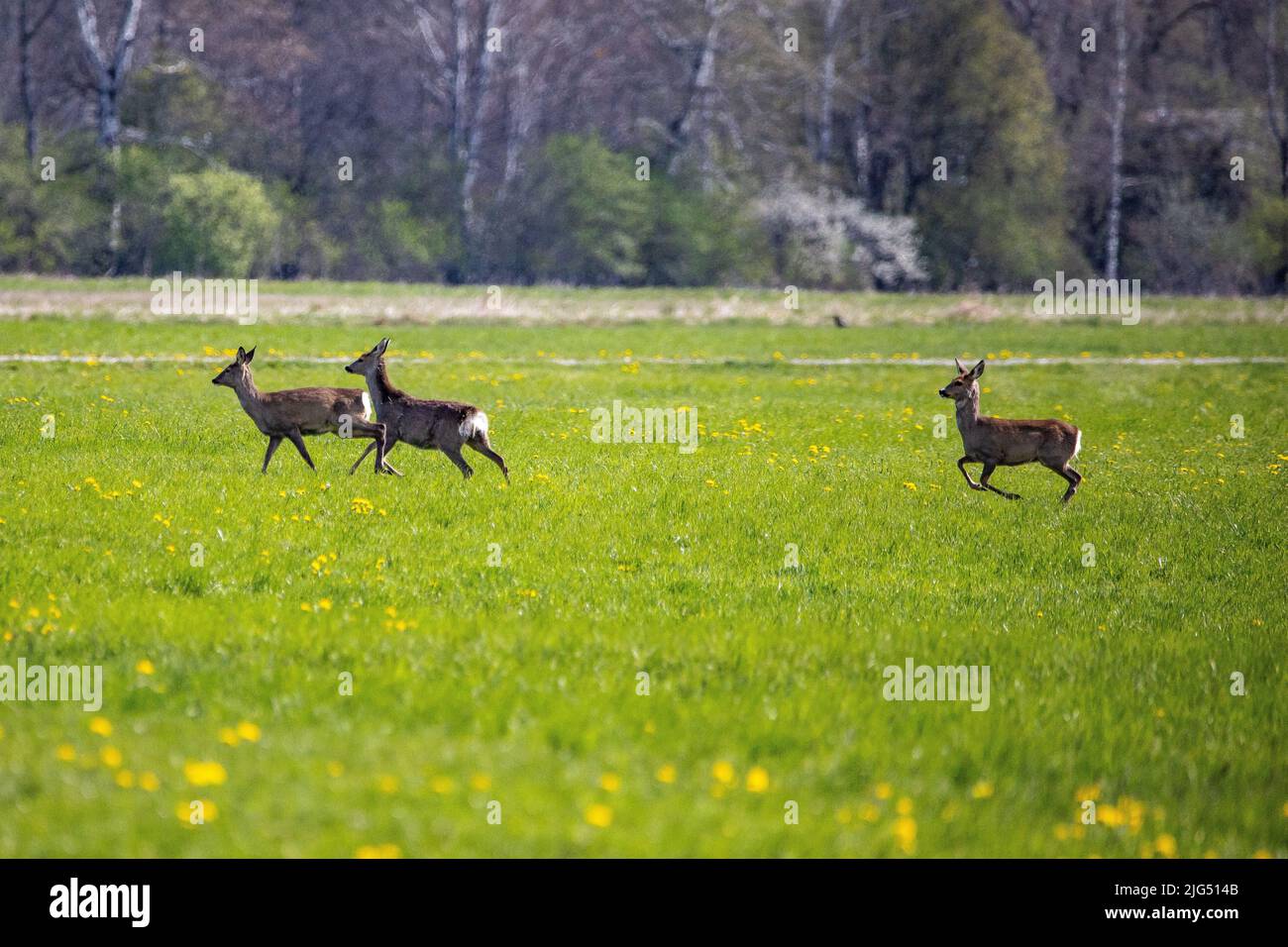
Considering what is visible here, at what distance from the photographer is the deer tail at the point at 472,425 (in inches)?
586

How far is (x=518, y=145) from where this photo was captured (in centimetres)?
6275

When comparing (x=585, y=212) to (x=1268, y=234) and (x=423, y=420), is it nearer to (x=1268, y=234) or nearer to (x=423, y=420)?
(x=1268, y=234)

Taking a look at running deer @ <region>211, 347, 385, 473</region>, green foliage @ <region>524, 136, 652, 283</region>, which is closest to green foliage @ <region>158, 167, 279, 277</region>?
green foliage @ <region>524, 136, 652, 283</region>

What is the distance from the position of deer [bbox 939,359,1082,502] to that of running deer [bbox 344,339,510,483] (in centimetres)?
495

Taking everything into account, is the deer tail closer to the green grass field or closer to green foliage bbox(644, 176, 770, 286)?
the green grass field

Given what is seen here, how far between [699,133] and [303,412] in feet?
166

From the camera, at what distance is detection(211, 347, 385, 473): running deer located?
15.0 m

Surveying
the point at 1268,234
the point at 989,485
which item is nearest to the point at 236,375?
the point at 989,485

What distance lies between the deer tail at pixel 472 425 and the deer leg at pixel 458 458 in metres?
0.18

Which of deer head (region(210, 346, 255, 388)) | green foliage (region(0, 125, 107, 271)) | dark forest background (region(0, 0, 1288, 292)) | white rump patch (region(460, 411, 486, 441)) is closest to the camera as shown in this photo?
white rump patch (region(460, 411, 486, 441))
